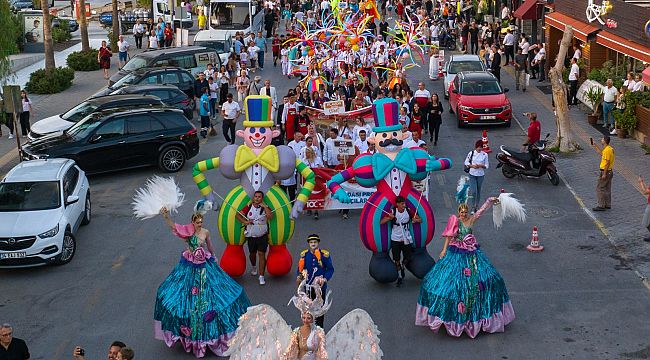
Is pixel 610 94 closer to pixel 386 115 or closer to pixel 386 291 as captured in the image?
pixel 386 115

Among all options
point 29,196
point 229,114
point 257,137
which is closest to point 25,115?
point 229,114

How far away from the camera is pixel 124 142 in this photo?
24391 millimetres

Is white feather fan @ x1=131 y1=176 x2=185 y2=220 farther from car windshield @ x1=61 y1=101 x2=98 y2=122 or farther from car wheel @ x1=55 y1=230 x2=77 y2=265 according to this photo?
car windshield @ x1=61 y1=101 x2=98 y2=122

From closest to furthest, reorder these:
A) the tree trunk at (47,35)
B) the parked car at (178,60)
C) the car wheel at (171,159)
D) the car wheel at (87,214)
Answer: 1. the car wheel at (87,214)
2. the car wheel at (171,159)
3. the parked car at (178,60)
4. the tree trunk at (47,35)

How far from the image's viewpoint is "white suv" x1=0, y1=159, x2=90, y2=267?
17828 millimetres

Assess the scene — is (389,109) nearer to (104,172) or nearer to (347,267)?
(347,267)

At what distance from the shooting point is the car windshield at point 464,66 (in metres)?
34.1

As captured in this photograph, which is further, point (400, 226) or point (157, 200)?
point (400, 226)

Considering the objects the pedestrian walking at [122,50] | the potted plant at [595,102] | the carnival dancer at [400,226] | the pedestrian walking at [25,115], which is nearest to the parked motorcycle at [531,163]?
the potted plant at [595,102]

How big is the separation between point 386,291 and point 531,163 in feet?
26.5

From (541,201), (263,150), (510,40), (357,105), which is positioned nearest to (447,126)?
(357,105)

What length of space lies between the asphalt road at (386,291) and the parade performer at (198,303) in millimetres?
462

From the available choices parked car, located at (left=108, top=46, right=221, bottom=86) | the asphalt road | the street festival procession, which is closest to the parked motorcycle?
the street festival procession

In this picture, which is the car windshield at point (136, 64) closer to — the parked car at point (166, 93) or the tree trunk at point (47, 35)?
the tree trunk at point (47, 35)
